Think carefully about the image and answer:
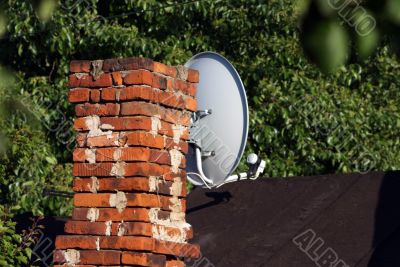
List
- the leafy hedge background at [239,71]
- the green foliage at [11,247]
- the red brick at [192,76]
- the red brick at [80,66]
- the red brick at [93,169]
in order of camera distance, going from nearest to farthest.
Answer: the red brick at [93,169] < the red brick at [80,66] < the red brick at [192,76] < the green foliage at [11,247] < the leafy hedge background at [239,71]

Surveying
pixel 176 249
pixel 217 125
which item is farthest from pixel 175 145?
pixel 217 125

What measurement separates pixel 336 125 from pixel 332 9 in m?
10.6

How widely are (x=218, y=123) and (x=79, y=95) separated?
1.82m

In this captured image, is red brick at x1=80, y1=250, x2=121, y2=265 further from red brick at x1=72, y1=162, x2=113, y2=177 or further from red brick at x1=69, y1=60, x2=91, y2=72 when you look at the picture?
red brick at x1=69, y1=60, x2=91, y2=72

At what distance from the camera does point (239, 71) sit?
12.0m

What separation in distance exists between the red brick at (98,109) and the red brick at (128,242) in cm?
65

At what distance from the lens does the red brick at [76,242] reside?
477 centimetres

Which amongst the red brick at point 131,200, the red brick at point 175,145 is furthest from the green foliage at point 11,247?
the red brick at point 175,145

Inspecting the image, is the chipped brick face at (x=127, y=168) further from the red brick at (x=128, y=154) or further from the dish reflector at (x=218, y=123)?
the dish reflector at (x=218, y=123)

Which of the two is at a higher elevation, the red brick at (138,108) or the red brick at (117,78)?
the red brick at (117,78)

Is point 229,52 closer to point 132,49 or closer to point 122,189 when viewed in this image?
point 132,49

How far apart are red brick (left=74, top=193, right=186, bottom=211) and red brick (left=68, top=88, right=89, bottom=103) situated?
1.70ft

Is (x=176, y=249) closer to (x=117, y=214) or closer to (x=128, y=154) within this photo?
(x=117, y=214)

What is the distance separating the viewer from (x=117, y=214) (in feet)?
15.5
